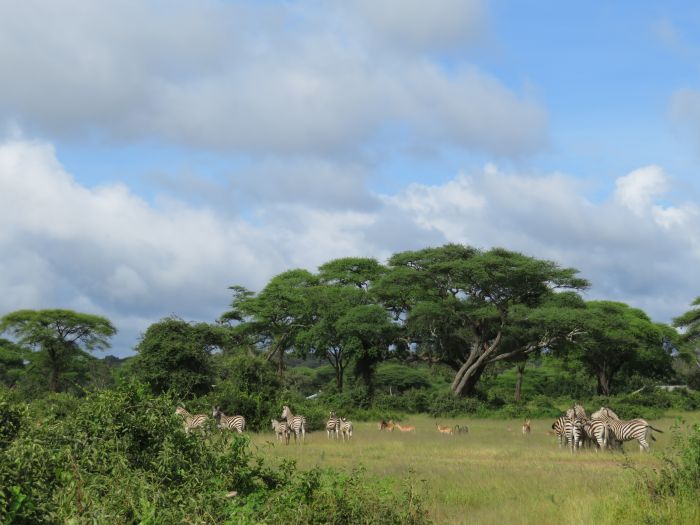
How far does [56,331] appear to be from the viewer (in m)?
58.7

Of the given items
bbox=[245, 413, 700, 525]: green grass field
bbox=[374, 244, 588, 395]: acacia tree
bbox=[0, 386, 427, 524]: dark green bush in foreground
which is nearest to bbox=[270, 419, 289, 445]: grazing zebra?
bbox=[245, 413, 700, 525]: green grass field

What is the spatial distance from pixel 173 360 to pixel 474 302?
20918mm

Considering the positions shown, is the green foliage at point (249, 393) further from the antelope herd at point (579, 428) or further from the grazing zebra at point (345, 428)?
the grazing zebra at point (345, 428)

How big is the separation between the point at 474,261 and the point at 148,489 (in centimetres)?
3957

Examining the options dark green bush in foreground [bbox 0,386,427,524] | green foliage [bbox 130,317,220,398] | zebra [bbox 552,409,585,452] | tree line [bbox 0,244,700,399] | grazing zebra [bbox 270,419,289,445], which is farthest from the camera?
tree line [bbox 0,244,700,399]

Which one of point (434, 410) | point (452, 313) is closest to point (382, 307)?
point (452, 313)

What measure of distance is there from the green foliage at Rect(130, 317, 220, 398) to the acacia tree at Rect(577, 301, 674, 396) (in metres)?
25.7

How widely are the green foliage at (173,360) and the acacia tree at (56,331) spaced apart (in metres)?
25.1

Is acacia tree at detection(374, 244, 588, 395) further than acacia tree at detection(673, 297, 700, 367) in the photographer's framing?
No

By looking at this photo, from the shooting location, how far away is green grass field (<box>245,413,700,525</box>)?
38.5 feet

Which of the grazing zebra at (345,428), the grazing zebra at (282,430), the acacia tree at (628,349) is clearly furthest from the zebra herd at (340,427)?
the acacia tree at (628,349)

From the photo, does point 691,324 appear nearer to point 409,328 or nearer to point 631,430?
point 409,328

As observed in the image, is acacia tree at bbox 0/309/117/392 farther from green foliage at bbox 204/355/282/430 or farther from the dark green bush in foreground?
the dark green bush in foreground

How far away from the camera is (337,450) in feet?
75.4
